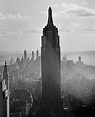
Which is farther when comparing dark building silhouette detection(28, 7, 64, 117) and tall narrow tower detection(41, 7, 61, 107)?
tall narrow tower detection(41, 7, 61, 107)

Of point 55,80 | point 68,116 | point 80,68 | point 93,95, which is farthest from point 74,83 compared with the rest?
point 80,68

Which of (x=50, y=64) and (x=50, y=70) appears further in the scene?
(x=50, y=70)

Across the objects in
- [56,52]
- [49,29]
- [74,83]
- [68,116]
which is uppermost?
[49,29]

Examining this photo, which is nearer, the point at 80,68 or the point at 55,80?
the point at 55,80

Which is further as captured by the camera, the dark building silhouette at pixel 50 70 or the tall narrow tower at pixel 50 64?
the tall narrow tower at pixel 50 64

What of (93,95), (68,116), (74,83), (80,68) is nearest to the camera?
(68,116)

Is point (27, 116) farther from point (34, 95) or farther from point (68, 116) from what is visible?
point (34, 95)

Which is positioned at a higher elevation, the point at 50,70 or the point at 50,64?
the point at 50,64

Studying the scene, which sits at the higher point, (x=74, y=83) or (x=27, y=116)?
(x=74, y=83)
